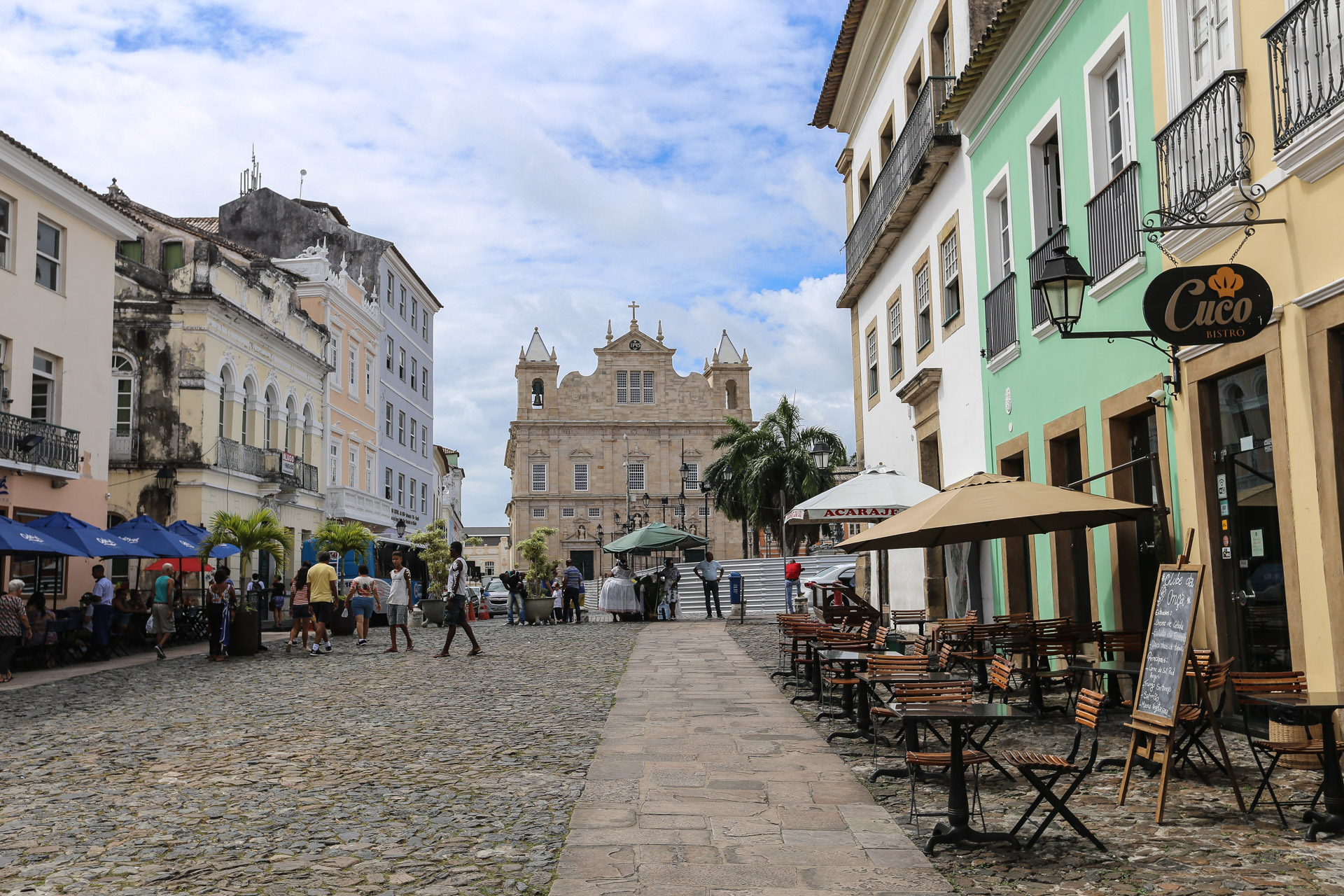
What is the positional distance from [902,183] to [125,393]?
19.0 metres

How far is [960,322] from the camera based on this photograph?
50.2ft

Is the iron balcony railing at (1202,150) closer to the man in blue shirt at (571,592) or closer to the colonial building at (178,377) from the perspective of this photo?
the man in blue shirt at (571,592)

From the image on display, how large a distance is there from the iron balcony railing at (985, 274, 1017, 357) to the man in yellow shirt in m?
10.7

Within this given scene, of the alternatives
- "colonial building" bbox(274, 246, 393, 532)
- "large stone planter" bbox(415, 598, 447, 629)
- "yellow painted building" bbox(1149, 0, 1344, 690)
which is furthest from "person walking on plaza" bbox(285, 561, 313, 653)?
"colonial building" bbox(274, 246, 393, 532)

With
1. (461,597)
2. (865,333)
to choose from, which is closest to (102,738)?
(461,597)

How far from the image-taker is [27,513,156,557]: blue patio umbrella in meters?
→ 17.3

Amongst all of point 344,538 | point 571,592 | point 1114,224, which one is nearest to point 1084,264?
point 1114,224

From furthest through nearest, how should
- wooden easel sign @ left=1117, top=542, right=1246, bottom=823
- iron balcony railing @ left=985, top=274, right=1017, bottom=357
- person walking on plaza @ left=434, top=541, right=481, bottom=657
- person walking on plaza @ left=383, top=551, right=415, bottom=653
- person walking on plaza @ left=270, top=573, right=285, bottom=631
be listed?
1. person walking on plaza @ left=270, top=573, right=285, bottom=631
2. person walking on plaza @ left=383, top=551, right=415, bottom=653
3. person walking on plaza @ left=434, top=541, right=481, bottom=657
4. iron balcony railing @ left=985, top=274, right=1017, bottom=357
5. wooden easel sign @ left=1117, top=542, right=1246, bottom=823

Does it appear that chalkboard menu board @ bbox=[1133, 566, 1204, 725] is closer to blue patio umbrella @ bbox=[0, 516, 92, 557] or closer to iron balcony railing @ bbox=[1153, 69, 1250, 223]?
iron balcony railing @ bbox=[1153, 69, 1250, 223]

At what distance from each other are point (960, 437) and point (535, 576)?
62.9 ft

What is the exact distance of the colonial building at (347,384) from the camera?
3625 cm

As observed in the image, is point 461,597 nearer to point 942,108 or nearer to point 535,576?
point 942,108

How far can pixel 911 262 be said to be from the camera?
1803 cm

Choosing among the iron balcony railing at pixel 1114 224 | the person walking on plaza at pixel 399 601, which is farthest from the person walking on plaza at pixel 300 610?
the iron balcony railing at pixel 1114 224
